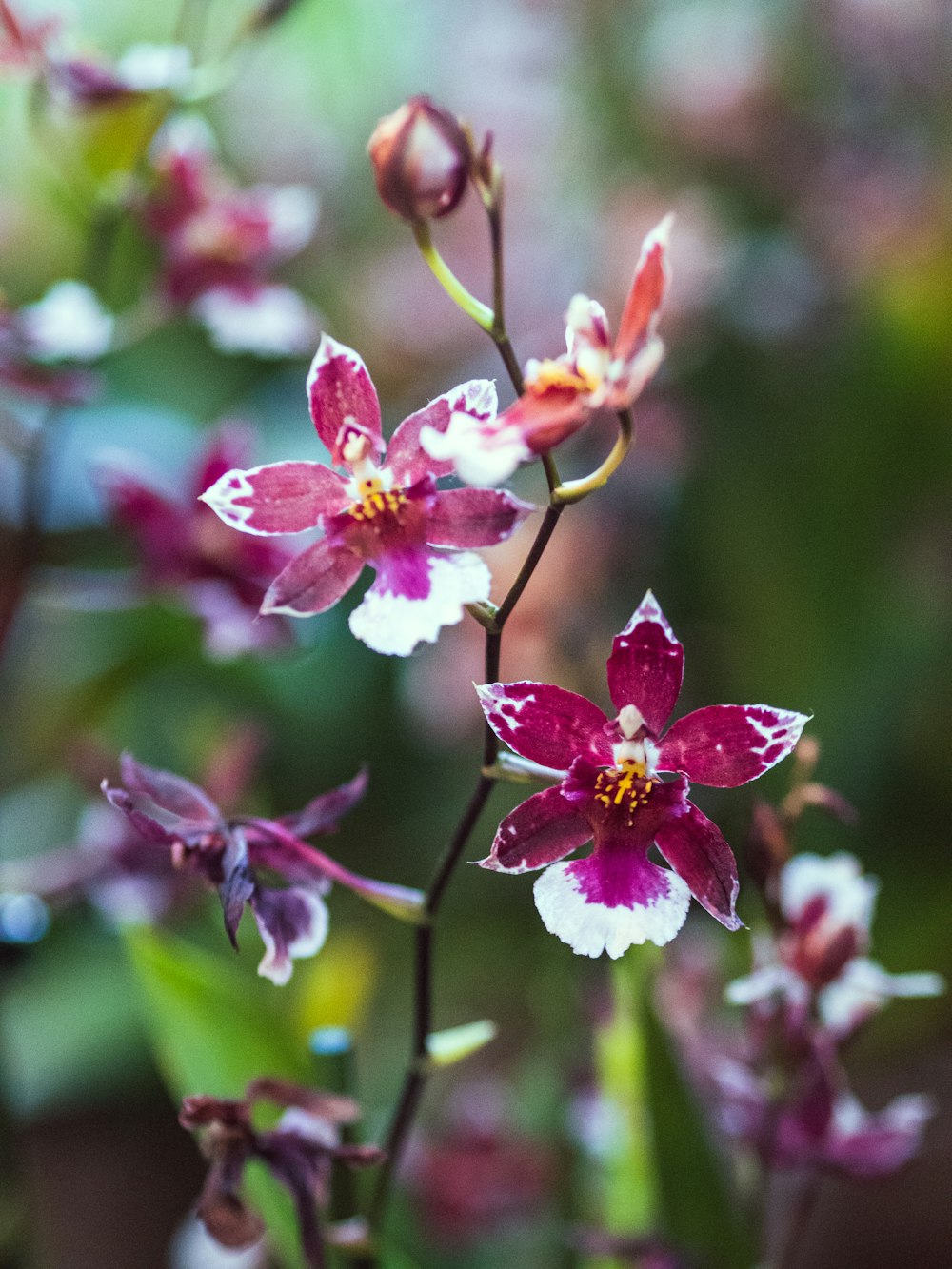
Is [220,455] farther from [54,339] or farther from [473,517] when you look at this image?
[473,517]

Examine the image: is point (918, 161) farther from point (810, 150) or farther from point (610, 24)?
point (610, 24)

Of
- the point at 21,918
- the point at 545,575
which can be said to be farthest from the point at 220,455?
the point at 545,575

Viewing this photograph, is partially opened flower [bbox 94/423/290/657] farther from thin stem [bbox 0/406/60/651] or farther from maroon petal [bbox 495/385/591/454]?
maroon petal [bbox 495/385/591/454]

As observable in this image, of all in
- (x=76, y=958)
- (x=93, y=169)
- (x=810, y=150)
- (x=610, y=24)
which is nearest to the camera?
(x=93, y=169)

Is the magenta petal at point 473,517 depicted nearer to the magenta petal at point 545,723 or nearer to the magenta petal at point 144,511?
the magenta petal at point 545,723

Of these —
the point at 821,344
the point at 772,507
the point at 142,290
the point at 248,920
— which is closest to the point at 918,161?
the point at 821,344

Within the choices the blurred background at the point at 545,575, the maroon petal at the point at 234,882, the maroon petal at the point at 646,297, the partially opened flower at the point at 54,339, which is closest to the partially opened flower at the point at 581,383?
the maroon petal at the point at 646,297

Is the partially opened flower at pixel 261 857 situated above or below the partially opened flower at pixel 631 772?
below
